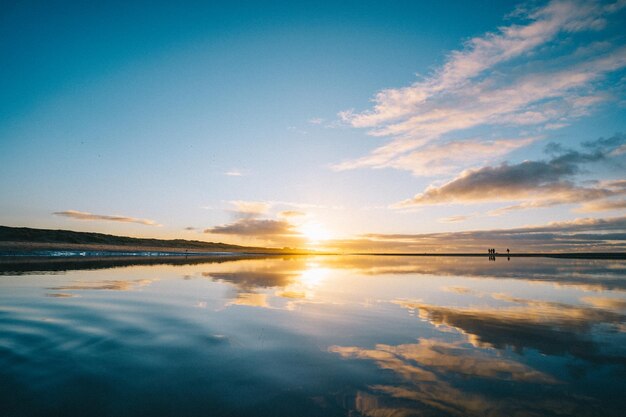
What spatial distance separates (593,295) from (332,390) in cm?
1559

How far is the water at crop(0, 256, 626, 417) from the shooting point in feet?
13.6

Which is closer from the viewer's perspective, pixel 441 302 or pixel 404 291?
pixel 441 302

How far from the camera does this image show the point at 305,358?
593cm

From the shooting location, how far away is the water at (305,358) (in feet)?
13.6

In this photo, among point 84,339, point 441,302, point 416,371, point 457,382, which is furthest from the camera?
point 441,302

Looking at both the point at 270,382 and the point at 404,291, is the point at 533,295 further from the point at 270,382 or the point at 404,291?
A: the point at 270,382

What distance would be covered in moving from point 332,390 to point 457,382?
196 centimetres

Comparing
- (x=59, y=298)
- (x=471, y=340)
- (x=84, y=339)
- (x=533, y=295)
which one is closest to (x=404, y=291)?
(x=533, y=295)

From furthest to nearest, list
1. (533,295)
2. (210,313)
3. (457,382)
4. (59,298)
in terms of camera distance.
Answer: (533,295), (59,298), (210,313), (457,382)

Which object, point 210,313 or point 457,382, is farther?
point 210,313

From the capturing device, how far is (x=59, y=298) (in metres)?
11.5

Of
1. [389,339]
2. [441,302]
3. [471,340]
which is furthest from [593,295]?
[389,339]

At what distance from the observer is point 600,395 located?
14.8 feet

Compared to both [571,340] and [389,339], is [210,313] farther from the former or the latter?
[571,340]
